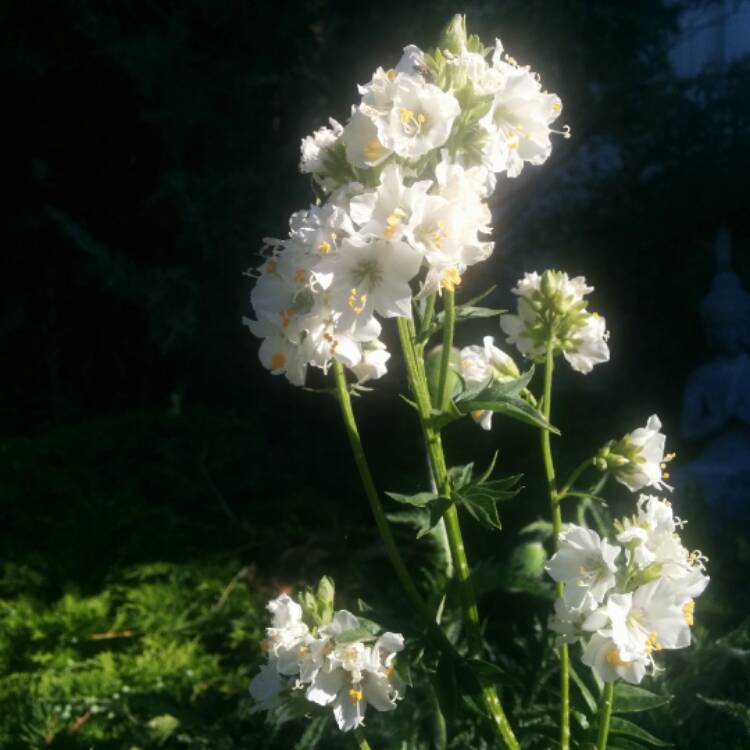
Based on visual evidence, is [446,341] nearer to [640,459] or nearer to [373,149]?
[373,149]

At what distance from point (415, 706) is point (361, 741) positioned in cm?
55

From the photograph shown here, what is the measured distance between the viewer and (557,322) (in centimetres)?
120

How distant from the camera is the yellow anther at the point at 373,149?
3.08ft

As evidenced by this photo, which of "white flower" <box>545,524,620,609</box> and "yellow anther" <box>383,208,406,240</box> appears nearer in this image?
"yellow anther" <box>383,208,406,240</box>

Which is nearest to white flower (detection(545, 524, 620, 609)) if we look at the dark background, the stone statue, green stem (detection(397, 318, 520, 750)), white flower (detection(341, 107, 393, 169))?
green stem (detection(397, 318, 520, 750))

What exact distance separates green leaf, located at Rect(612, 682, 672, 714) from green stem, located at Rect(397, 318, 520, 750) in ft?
0.52

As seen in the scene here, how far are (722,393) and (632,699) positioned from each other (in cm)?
178

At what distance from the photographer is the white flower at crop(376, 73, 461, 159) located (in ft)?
2.97

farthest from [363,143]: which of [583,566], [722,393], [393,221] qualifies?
[722,393]

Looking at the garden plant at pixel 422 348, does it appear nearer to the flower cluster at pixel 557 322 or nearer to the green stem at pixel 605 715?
the green stem at pixel 605 715

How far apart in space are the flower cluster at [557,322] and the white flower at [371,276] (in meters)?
0.34

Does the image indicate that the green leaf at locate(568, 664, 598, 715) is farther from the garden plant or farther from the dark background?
the dark background

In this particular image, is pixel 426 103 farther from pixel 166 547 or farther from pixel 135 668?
pixel 166 547

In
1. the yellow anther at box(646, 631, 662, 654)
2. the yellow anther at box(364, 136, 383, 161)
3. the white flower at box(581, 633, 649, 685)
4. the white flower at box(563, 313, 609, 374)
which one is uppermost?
the white flower at box(563, 313, 609, 374)
